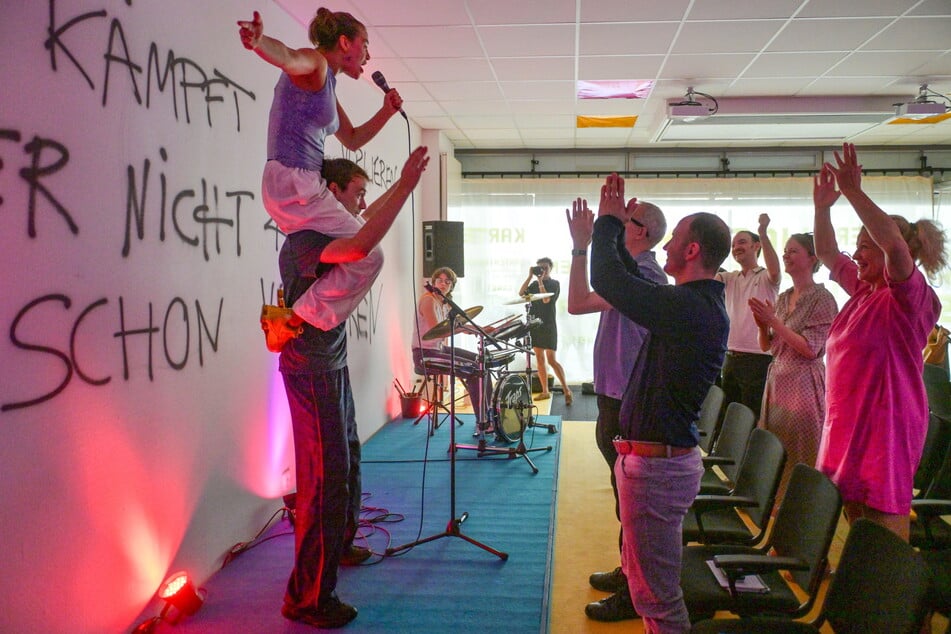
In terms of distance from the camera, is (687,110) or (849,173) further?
(687,110)

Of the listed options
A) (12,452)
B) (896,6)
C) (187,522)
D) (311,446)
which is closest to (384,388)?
(187,522)

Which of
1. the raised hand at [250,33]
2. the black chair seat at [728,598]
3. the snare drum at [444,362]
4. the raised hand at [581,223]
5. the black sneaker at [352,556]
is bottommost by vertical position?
the black sneaker at [352,556]

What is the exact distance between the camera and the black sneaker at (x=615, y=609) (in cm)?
263

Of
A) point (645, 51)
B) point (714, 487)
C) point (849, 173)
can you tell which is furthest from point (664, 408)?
point (645, 51)

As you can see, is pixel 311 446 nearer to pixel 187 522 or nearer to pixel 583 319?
pixel 187 522

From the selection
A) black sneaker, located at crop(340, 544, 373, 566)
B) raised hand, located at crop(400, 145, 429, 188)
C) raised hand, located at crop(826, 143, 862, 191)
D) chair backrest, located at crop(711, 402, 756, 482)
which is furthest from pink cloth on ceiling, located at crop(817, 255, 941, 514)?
black sneaker, located at crop(340, 544, 373, 566)

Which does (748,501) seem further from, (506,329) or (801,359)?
(506,329)

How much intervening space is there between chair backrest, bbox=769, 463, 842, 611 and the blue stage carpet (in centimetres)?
101

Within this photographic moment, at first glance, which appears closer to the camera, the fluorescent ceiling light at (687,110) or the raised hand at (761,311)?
the raised hand at (761,311)

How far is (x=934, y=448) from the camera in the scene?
9.49 ft

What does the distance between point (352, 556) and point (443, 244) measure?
15.3ft

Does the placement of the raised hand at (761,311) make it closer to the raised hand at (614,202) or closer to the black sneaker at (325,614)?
the raised hand at (614,202)

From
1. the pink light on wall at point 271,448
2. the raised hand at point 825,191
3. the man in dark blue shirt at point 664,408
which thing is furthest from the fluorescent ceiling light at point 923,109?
the pink light on wall at point 271,448

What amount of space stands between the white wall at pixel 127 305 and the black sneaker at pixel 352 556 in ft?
1.98
